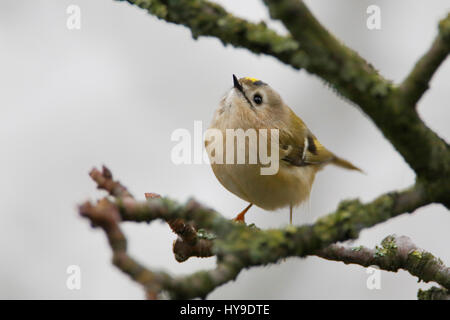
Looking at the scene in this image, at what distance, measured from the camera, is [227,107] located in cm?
209

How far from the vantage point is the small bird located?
1931 millimetres

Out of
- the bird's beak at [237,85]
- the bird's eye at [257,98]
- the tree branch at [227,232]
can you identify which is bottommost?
the tree branch at [227,232]

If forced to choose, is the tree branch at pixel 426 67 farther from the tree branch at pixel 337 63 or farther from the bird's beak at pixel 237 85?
the bird's beak at pixel 237 85

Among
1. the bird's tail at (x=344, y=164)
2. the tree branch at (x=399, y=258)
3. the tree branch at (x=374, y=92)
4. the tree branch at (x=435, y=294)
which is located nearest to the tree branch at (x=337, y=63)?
the tree branch at (x=374, y=92)

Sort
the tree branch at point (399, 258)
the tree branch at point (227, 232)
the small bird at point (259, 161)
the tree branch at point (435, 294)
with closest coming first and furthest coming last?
the tree branch at point (227, 232) → the tree branch at point (435, 294) → the tree branch at point (399, 258) → the small bird at point (259, 161)

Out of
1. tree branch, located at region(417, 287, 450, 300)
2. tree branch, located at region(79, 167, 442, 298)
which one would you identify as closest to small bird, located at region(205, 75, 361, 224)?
tree branch, located at region(417, 287, 450, 300)

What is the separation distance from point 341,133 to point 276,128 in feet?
5.37

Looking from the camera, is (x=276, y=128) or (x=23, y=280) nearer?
(x=276, y=128)

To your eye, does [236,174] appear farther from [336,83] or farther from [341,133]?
[341,133]

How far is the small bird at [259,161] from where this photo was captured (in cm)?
193

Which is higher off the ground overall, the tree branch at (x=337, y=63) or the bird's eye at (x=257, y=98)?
the bird's eye at (x=257, y=98)

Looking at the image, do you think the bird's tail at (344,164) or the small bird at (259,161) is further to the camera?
the bird's tail at (344,164)
